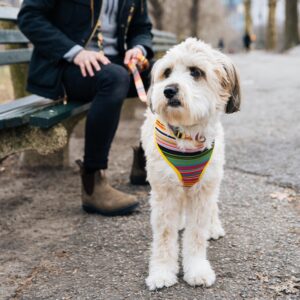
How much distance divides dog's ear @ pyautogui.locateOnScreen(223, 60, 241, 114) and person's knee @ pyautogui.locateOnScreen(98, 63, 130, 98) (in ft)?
3.40

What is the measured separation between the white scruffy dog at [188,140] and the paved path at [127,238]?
0.45 feet

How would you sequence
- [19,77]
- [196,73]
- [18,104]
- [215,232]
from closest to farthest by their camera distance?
[196,73], [215,232], [18,104], [19,77]

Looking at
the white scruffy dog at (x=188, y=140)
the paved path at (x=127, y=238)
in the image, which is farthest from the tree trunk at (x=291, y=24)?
the white scruffy dog at (x=188, y=140)

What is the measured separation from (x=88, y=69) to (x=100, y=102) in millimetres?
267

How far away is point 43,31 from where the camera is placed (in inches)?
138

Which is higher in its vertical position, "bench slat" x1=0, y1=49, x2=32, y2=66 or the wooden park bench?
"bench slat" x1=0, y1=49, x2=32, y2=66

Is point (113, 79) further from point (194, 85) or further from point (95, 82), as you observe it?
point (194, 85)

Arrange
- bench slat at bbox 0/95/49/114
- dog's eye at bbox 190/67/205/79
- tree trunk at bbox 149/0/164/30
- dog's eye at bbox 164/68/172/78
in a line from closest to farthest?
dog's eye at bbox 190/67/205/79 < dog's eye at bbox 164/68/172/78 < bench slat at bbox 0/95/49/114 < tree trunk at bbox 149/0/164/30

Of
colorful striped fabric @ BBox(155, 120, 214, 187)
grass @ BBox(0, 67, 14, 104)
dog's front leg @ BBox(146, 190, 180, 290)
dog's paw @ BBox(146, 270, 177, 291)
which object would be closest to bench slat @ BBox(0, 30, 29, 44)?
colorful striped fabric @ BBox(155, 120, 214, 187)

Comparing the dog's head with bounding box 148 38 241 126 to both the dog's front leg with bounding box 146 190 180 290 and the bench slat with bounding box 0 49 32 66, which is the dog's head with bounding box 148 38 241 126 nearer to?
the dog's front leg with bounding box 146 190 180 290

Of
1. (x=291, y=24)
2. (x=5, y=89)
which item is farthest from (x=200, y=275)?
(x=291, y=24)

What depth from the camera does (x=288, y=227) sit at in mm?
3316

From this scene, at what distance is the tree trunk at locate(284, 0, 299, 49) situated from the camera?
23516 mm

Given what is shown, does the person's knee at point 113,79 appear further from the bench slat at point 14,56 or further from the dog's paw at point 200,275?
the dog's paw at point 200,275
